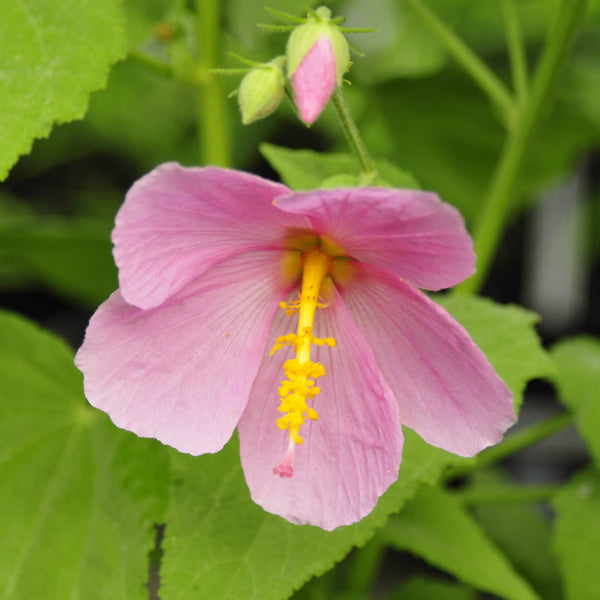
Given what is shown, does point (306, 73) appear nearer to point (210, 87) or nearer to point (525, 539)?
point (210, 87)

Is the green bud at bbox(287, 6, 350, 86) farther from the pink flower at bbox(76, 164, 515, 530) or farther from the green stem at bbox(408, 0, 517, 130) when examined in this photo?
the green stem at bbox(408, 0, 517, 130)

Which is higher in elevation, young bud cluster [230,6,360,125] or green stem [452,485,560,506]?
young bud cluster [230,6,360,125]

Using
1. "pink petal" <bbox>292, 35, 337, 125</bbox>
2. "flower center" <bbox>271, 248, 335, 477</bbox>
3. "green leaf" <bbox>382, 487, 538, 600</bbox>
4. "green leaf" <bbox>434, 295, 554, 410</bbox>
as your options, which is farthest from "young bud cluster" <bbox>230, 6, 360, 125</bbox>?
"green leaf" <bbox>382, 487, 538, 600</bbox>

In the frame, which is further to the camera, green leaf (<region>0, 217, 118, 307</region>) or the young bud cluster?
green leaf (<region>0, 217, 118, 307</region>)

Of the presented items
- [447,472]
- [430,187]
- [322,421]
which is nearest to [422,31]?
[430,187]

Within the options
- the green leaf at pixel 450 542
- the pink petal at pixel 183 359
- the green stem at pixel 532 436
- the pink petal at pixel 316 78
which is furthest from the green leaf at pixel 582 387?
the pink petal at pixel 316 78

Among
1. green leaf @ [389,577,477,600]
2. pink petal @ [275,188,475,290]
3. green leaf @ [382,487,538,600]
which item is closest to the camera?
pink petal @ [275,188,475,290]
